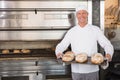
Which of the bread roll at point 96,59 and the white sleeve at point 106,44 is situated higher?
the white sleeve at point 106,44

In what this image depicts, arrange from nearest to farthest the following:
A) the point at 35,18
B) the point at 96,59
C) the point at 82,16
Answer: the point at 96,59, the point at 82,16, the point at 35,18

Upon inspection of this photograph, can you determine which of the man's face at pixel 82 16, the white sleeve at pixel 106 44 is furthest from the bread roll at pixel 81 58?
the man's face at pixel 82 16

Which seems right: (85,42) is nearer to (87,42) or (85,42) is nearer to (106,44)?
(87,42)

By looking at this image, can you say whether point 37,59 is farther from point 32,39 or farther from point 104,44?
point 104,44

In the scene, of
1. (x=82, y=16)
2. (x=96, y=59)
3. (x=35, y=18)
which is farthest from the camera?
(x=35, y=18)

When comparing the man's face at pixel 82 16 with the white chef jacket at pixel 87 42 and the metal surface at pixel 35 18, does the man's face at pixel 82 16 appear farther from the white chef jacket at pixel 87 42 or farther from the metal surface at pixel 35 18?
the metal surface at pixel 35 18

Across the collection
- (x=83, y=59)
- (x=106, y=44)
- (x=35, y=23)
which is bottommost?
(x=83, y=59)

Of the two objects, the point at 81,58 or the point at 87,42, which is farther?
the point at 87,42

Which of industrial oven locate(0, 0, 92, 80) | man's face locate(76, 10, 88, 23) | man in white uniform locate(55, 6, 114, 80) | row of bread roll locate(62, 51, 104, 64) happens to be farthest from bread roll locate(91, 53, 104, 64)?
industrial oven locate(0, 0, 92, 80)

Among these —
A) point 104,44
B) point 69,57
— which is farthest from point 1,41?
point 104,44

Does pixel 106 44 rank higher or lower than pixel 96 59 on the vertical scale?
higher

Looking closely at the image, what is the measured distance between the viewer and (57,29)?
3303 millimetres

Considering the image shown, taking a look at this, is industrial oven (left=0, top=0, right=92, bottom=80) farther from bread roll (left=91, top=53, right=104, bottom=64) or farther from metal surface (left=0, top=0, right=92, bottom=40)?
bread roll (left=91, top=53, right=104, bottom=64)

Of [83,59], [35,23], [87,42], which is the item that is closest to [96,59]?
[83,59]
